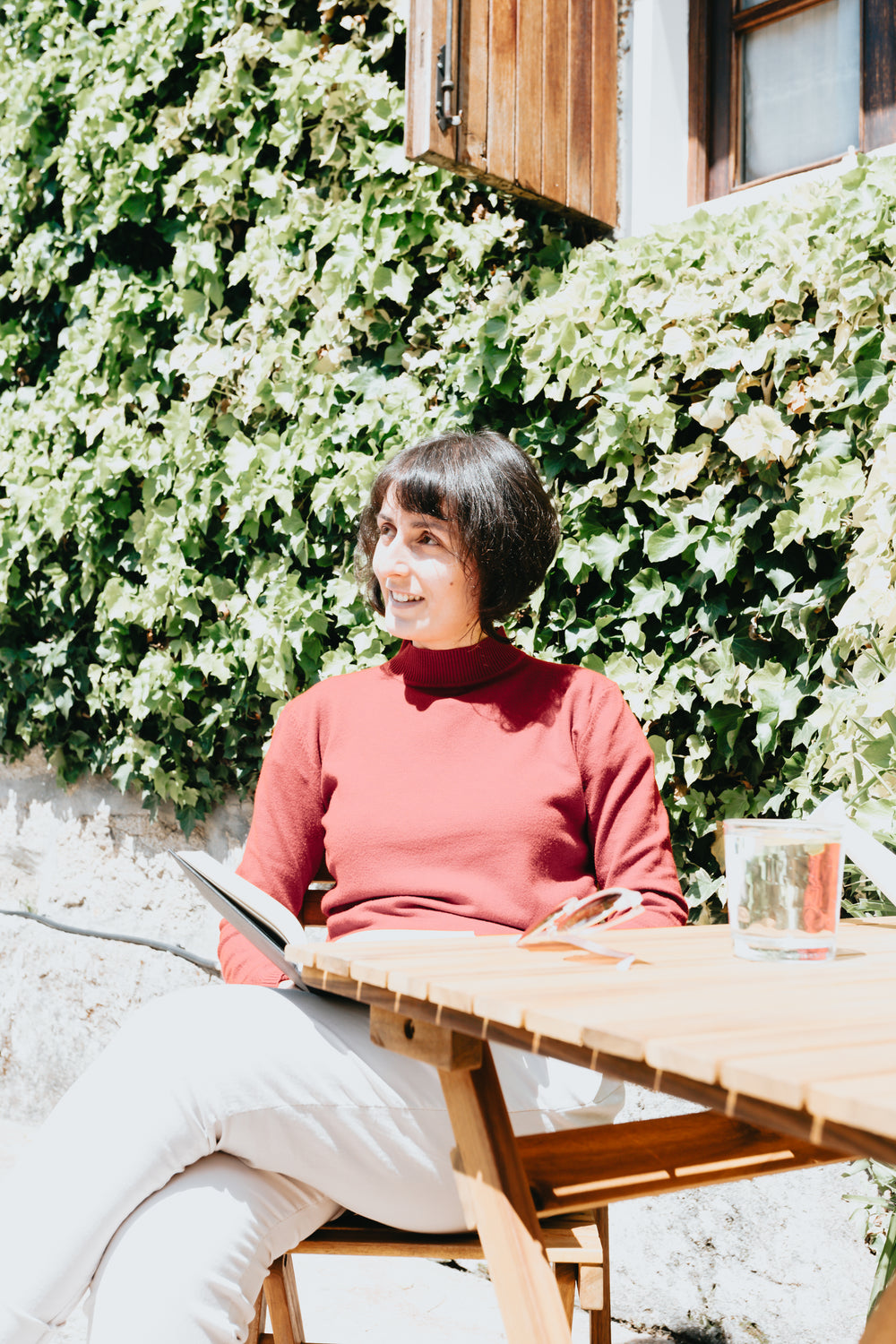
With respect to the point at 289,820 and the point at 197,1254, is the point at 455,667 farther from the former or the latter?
the point at 197,1254

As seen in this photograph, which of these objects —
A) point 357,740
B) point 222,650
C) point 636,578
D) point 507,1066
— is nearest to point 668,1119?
point 507,1066

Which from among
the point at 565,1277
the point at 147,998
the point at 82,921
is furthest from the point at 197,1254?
the point at 82,921

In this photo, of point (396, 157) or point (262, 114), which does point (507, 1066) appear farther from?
point (262, 114)

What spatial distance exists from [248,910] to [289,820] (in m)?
0.61

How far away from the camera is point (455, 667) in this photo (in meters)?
1.99

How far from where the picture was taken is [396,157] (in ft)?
10.4

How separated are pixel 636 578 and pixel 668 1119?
142 cm

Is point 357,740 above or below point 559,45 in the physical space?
below

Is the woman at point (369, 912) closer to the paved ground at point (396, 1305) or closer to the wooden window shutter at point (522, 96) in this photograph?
the wooden window shutter at point (522, 96)

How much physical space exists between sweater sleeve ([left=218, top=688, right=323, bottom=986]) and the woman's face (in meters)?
→ 0.23

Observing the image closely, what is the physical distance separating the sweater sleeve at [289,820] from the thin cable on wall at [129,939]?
67.4 inches

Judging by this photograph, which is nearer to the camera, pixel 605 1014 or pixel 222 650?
pixel 605 1014

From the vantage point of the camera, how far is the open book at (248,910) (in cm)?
131

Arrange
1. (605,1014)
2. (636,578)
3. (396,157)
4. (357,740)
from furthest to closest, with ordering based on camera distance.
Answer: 1. (396,157)
2. (636,578)
3. (357,740)
4. (605,1014)
